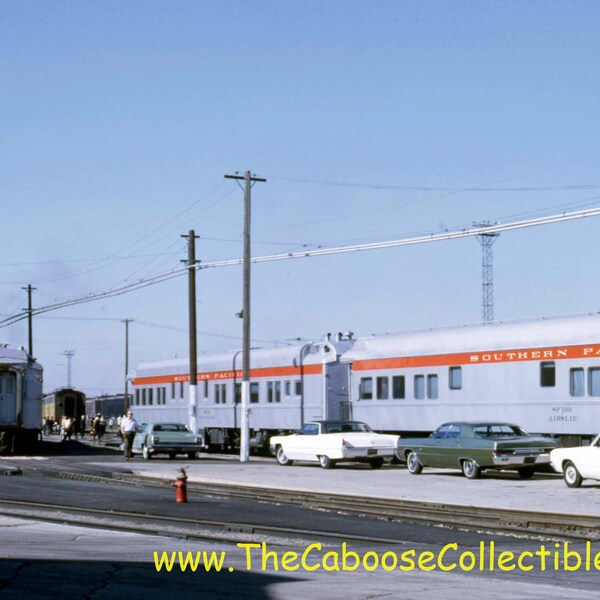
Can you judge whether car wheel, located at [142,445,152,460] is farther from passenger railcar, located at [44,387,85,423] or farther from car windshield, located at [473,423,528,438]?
passenger railcar, located at [44,387,85,423]

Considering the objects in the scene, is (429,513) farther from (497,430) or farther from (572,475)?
(497,430)

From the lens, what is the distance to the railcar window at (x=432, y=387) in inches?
1377

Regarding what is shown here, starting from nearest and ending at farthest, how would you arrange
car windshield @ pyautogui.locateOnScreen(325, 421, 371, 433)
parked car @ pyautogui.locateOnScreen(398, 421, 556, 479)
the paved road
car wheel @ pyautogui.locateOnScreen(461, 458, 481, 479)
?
1. the paved road
2. parked car @ pyautogui.locateOnScreen(398, 421, 556, 479)
3. car wheel @ pyautogui.locateOnScreen(461, 458, 481, 479)
4. car windshield @ pyautogui.locateOnScreen(325, 421, 371, 433)

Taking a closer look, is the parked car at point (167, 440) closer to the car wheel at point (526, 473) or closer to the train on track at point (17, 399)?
the train on track at point (17, 399)

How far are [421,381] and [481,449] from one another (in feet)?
25.1

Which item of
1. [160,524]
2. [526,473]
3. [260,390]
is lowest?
[160,524]

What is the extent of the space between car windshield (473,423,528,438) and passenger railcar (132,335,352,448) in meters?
11.9

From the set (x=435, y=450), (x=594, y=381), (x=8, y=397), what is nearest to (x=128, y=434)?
(x=8, y=397)

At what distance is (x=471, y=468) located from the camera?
28734mm

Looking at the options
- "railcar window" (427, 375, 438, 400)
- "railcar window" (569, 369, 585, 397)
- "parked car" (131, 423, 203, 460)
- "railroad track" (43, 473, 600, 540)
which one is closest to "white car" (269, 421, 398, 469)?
"railcar window" (427, 375, 438, 400)

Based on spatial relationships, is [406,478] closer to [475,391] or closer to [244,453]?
[475,391]

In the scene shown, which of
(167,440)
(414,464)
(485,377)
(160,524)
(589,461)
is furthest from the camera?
(167,440)

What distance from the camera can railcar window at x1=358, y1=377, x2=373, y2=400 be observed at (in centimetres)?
3841

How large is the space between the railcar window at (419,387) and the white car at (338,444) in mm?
1778
